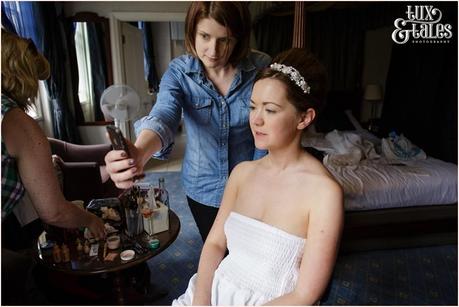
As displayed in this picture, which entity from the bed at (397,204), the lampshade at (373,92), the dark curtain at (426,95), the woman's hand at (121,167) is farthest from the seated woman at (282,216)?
the lampshade at (373,92)

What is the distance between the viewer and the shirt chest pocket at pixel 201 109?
1156 mm

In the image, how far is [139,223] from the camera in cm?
177

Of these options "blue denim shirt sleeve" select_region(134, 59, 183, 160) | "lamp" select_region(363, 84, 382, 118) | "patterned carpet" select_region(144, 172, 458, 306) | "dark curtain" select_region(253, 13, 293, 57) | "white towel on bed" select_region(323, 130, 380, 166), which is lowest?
"patterned carpet" select_region(144, 172, 458, 306)

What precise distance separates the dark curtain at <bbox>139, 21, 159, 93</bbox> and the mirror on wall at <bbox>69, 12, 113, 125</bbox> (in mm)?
2160

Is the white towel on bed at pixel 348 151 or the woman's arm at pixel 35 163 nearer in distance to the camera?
the woman's arm at pixel 35 163

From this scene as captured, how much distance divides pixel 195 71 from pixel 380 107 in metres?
4.21

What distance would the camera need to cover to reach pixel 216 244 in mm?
1147

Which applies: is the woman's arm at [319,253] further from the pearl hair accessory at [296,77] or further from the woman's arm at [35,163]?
the woman's arm at [35,163]

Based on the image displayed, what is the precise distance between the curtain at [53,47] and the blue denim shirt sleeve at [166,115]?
9.10ft

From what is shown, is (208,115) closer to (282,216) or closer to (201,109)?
(201,109)

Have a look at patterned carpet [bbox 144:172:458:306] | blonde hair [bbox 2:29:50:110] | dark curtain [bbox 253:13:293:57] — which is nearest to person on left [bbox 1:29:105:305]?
blonde hair [bbox 2:29:50:110]

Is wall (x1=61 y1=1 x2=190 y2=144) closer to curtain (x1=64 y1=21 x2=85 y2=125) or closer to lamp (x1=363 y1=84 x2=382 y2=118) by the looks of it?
curtain (x1=64 y1=21 x2=85 y2=125)

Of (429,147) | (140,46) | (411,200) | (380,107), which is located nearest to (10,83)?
(411,200)

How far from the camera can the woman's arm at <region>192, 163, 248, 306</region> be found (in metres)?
1.09
